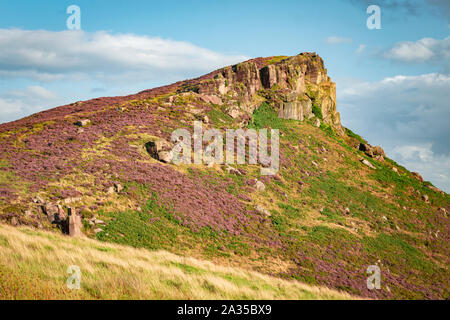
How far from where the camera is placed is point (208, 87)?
5872 centimetres

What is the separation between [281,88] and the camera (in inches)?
2608

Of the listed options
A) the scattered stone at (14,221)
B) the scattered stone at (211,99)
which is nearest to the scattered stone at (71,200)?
the scattered stone at (14,221)

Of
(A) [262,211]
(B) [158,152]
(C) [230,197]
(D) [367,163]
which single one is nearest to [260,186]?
(A) [262,211]

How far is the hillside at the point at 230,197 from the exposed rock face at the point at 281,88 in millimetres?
530

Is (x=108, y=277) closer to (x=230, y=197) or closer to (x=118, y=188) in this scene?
(x=118, y=188)

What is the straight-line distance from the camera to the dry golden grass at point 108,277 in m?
11.0

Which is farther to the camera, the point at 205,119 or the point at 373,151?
the point at 373,151

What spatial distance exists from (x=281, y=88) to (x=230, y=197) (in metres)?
38.6

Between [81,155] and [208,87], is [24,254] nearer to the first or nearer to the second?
[81,155]

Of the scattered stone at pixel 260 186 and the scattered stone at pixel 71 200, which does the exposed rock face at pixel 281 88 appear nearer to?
the scattered stone at pixel 260 186

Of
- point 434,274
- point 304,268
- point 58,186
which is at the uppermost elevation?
point 58,186
